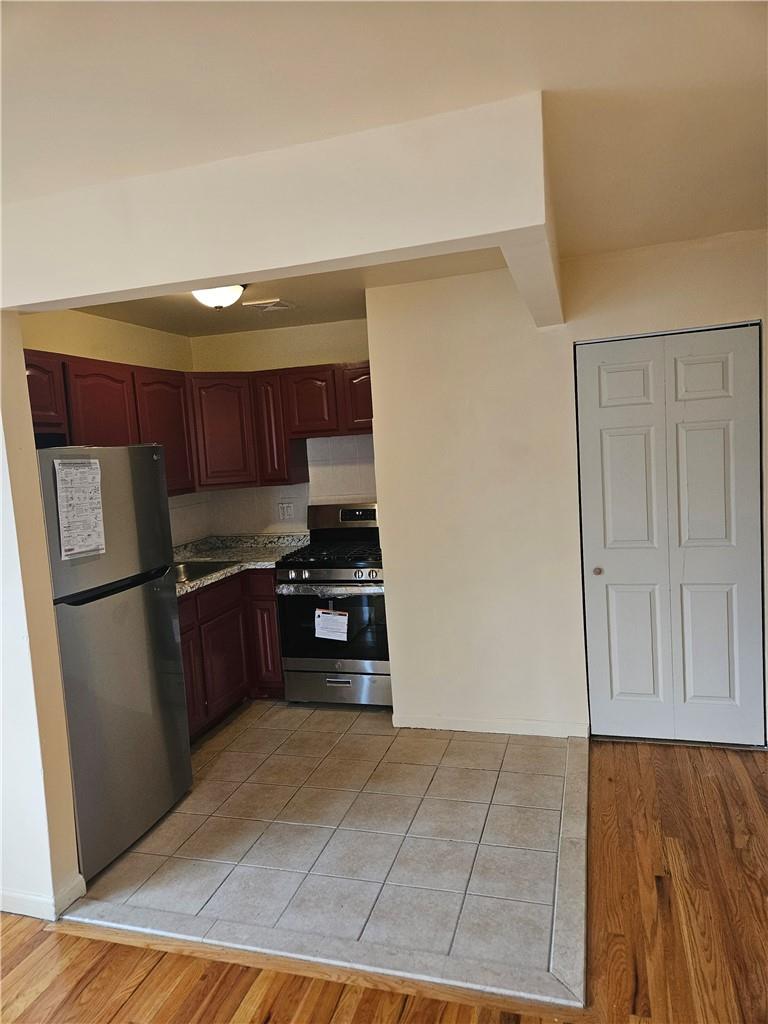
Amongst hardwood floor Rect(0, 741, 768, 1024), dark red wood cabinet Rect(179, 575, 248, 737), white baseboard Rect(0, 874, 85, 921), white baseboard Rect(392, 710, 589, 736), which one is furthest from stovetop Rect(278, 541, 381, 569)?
white baseboard Rect(0, 874, 85, 921)

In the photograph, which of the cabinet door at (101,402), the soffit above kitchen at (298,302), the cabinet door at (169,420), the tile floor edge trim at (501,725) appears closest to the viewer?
the cabinet door at (101,402)

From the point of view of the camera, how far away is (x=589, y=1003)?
6.20ft

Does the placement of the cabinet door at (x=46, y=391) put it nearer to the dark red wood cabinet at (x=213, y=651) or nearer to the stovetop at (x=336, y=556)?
the dark red wood cabinet at (x=213, y=651)

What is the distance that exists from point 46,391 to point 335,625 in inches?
76.3

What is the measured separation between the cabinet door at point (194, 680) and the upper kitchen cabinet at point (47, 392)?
4.04 feet

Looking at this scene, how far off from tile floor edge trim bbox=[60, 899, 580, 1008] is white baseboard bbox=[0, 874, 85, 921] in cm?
4

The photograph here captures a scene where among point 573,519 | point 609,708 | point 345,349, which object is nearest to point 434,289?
point 345,349

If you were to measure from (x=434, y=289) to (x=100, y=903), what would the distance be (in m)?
3.01

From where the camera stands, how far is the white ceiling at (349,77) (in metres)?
1.35

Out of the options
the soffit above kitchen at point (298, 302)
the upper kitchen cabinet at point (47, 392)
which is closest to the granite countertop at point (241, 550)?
the upper kitchen cabinet at point (47, 392)

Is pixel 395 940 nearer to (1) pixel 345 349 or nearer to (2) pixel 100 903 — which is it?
(2) pixel 100 903

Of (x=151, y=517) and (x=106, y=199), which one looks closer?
(x=106, y=199)

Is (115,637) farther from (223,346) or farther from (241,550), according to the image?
(223,346)

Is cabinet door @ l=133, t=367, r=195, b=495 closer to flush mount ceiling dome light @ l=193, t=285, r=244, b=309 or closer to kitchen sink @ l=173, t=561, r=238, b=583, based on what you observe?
kitchen sink @ l=173, t=561, r=238, b=583
